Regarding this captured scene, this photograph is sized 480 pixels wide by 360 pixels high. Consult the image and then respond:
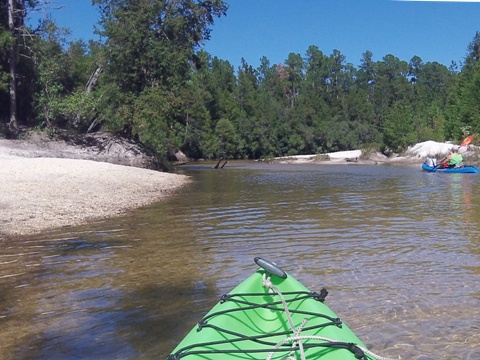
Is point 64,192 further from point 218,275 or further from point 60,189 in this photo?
point 218,275

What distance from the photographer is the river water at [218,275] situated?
191 inches

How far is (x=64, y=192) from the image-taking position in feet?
46.5

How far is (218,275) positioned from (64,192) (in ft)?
27.8

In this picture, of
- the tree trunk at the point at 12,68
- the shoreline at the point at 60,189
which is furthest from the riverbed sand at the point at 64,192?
the tree trunk at the point at 12,68

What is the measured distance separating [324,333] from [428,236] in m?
6.93

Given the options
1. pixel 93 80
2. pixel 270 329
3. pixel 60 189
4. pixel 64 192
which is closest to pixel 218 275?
pixel 270 329

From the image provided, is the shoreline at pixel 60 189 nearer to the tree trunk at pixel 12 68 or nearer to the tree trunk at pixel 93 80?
the tree trunk at pixel 12 68

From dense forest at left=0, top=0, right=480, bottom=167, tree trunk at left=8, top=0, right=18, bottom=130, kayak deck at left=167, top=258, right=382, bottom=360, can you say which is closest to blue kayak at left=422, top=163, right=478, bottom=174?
dense forest at left=0, top=0, right=480, bottom=167

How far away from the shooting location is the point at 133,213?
42.3ft

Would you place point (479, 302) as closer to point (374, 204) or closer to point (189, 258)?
point (189, 258)

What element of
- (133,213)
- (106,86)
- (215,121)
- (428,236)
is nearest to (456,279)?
(428,236)

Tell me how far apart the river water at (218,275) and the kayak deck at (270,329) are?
0.96 m

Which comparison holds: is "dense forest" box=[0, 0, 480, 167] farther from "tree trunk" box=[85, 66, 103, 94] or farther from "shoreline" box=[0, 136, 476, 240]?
"shoreline" box=[0, 136, 476, 240]

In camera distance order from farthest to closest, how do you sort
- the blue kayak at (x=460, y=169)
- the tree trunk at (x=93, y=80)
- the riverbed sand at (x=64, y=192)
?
the tree trunk at (x=93, y=80) < the blue kayak at (x=460, y=169) < the riverbed sand at (x=64, y=192)
